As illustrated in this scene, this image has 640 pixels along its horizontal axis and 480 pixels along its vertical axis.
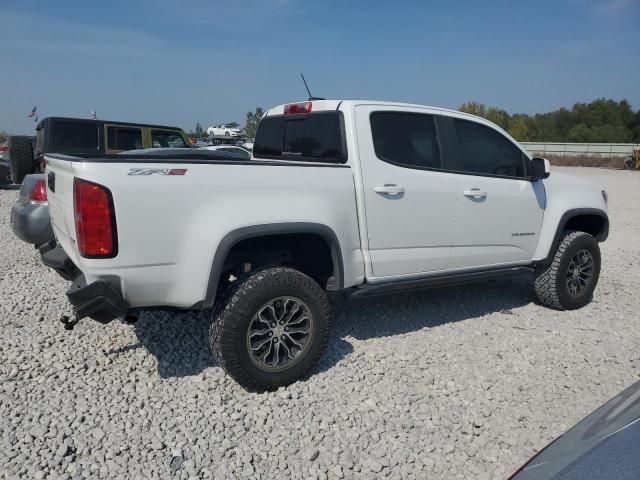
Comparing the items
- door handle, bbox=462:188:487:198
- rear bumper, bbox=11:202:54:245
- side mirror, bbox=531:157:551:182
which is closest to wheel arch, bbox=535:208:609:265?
side mirror, bbox=531:157:551:182

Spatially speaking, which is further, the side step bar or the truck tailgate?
the side step bar

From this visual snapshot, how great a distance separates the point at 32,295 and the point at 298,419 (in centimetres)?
337

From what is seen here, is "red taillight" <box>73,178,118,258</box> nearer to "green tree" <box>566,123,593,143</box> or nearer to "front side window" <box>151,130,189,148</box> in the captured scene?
"front side window" <box>151,130,189,148</box>

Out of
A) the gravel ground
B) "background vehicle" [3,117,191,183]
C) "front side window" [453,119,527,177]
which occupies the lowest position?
the gravel ground

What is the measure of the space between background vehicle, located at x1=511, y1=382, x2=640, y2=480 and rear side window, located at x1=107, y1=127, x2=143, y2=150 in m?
10.4

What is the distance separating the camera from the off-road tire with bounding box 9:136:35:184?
399 inches

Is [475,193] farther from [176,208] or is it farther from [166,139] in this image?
[166,139]

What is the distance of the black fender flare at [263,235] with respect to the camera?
3004 mm

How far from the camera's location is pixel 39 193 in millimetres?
4637

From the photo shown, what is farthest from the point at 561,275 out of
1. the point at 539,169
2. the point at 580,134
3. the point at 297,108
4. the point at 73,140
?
the point at 580,134

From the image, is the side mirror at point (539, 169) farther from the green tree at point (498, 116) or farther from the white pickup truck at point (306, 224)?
the green tree at point (498, 116)

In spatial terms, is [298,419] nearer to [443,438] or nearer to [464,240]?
[443,438]

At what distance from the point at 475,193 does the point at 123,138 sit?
28.4 feet

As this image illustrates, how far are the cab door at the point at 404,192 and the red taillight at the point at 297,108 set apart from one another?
54cm
